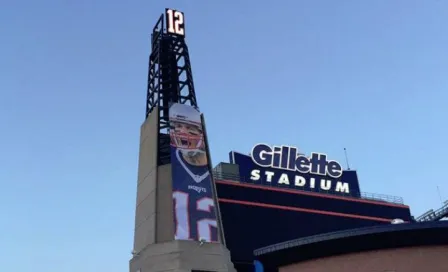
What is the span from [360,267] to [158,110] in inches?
1713

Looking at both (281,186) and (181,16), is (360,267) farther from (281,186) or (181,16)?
(181,16)

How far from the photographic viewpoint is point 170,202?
63.5m

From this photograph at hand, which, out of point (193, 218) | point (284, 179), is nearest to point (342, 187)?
point (284, 179)

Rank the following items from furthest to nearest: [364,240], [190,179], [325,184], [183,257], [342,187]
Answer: [342,187]
[325,184]
[190,179]
[183,257]
[364,240]

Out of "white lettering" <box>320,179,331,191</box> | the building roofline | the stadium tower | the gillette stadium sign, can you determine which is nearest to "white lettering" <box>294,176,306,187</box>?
the gillette stadium sign

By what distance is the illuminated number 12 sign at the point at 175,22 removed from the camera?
8200 cm

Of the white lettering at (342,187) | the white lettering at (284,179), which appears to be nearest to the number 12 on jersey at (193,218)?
the white lettering at (284,179)

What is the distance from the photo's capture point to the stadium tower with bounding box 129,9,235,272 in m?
59.9

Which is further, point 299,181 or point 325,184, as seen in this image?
point 325,184

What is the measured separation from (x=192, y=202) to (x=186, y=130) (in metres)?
11.2

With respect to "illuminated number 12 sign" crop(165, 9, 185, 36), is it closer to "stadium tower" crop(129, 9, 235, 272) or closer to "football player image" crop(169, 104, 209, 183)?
"stadium tower" crop(129, 9, 235, 272)

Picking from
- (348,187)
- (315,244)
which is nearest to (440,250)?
(315,244)

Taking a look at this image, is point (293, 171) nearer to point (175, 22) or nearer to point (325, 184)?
point (325, 184)

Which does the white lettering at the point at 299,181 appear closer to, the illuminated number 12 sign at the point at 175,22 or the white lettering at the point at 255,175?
the white lettering at the point at 255,175
